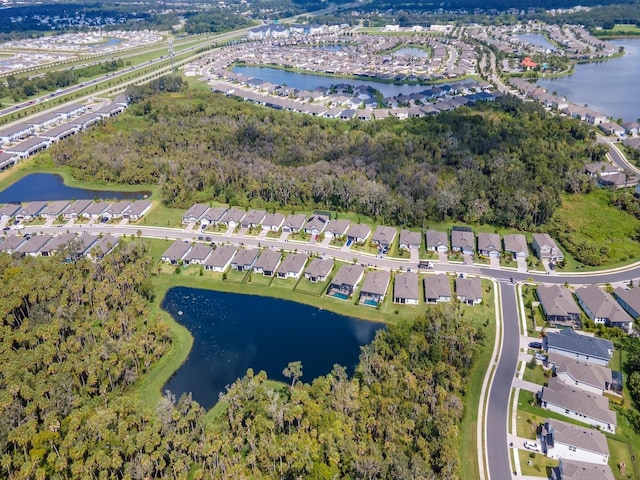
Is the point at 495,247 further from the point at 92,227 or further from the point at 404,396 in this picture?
the point at 92,227

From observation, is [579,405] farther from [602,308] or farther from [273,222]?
[273,222]

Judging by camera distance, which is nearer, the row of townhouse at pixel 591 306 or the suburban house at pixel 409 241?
the row of townhouse at pixel 591 306

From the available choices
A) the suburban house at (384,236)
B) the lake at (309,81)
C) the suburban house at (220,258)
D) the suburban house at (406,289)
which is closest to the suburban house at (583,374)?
the suburban house at (406,289)

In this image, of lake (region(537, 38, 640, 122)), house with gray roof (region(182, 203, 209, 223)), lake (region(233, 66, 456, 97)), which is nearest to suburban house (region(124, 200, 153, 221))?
house with gray roof (region(182, 203, 209, 223))

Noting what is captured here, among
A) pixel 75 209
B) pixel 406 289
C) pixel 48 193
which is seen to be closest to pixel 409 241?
pixel 406 289

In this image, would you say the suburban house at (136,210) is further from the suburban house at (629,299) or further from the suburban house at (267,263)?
the suburban house at (629,299)

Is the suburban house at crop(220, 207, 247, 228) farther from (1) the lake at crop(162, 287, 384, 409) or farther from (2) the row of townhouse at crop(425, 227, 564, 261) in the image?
(2) the row of townhouse at crop(425, 227, 564, 261)
